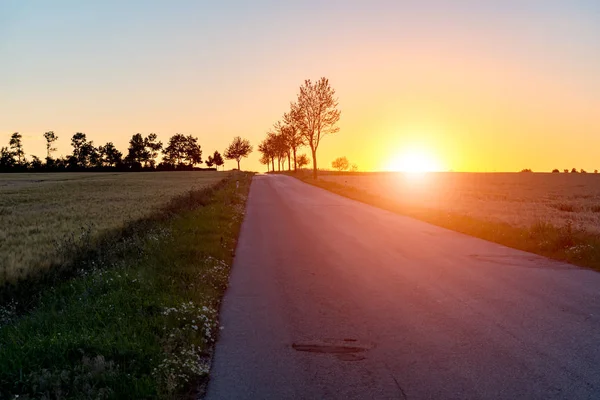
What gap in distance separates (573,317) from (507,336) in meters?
1.57

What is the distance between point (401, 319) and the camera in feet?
22.7

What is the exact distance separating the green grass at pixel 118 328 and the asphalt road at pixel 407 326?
43cm

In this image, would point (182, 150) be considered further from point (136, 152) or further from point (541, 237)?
point (541, 237)

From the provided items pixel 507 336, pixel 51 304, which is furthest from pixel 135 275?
pixel 507 336

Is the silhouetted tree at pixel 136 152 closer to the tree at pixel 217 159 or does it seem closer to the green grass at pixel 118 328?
the tree at pixel 217 159

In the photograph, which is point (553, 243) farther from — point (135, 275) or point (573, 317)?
point (135, 275)

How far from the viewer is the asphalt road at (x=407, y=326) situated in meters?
4.90

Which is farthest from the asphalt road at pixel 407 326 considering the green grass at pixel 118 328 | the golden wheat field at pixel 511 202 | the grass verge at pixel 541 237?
the golden wheat field at pixel 511 202

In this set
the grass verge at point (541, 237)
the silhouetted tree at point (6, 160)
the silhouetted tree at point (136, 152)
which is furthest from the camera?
the silhouetted tree at point (136, 152)

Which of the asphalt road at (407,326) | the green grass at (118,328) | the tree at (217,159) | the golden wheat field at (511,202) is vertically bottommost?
the golden wheat field at (511,202)

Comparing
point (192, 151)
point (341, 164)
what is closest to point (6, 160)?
point (192, 151)

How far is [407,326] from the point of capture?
6.64 meters

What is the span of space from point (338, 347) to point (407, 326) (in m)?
1.29

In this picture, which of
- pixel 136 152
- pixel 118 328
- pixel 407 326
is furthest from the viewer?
pixel 136 152
